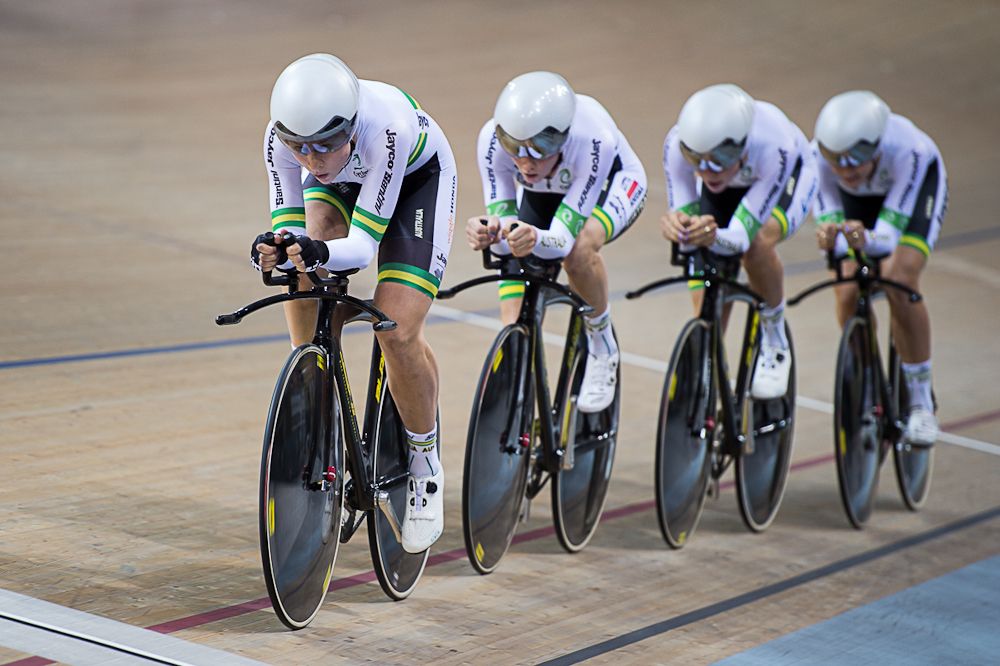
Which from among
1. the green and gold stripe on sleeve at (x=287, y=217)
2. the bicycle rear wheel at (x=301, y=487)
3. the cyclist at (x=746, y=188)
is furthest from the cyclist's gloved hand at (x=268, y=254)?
the cyclist at (x=746, y=188)

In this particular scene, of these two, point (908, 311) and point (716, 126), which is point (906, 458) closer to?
point (908, 311)

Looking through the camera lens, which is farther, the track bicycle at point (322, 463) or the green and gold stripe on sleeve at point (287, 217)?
the green and gold stripe on sleeve at point (287, 217)

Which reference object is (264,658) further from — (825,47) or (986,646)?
(825,47)

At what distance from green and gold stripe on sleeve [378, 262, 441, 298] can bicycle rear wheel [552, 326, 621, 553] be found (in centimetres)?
89

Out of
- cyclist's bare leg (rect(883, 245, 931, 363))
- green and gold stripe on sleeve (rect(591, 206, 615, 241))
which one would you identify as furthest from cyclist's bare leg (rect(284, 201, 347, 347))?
cyclist's bare leg (rect(883, 245, 931, 363))

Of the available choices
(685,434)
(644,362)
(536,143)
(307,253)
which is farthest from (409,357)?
(644,362)

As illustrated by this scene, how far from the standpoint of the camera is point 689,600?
3.48 m

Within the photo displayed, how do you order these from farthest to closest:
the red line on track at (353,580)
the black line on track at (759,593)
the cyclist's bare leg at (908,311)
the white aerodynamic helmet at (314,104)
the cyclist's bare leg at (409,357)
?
the cyclist's bare leg at (908,311)
the black line on track at (759,593)
the cyclist's bare leg at (409,357)
the red line on track at (353,580)
the white aerodynamic helmet at (314,104)

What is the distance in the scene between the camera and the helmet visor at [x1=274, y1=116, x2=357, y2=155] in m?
2.69

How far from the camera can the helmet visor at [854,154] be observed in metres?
4.29

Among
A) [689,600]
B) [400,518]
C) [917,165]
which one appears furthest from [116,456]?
[917,165]

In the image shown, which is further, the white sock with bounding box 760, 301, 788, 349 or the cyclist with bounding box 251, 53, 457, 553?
the white sock with bounding box 760, 301, 788, 349

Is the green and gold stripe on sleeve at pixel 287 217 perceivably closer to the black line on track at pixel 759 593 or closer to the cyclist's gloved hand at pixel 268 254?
the cyclist's gloved hand at pixel 268 254

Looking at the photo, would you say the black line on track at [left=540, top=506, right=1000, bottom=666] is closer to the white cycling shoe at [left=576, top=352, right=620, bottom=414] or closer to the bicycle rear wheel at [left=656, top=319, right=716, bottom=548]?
the bicycle rear wheel at [left=656, top=319, right=716, bottom=548]
